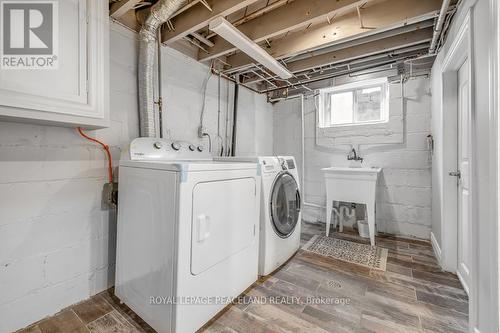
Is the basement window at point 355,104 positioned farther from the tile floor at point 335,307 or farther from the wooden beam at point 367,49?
the tile floor at point 335,307

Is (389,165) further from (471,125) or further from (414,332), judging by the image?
(414,332)

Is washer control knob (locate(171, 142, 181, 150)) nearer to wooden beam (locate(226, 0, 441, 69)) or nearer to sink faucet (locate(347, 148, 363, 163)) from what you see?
wooden beam (locate(226, 0, 441, 69))

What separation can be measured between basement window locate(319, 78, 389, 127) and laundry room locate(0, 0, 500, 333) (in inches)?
8.9

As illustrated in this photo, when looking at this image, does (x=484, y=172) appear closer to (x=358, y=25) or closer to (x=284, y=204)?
(x=284, y=204)

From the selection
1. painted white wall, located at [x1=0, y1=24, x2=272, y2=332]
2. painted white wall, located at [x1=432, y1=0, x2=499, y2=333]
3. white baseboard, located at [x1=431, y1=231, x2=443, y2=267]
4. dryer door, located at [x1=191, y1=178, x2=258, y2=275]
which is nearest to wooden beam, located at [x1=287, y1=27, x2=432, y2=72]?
painted white wall, located at [x1=432, y1=0, x2=499, y2=333]

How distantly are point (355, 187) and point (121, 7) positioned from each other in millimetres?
2745

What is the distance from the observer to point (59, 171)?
1.43 metres

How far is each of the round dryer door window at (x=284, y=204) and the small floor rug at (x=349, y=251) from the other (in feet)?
1.57

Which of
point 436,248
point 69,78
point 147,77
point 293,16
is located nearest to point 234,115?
point 147,77

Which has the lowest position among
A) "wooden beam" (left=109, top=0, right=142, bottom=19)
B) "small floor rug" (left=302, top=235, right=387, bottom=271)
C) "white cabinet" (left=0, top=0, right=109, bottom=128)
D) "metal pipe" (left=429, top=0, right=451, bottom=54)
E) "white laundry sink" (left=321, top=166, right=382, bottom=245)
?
"small floor rug" (left=302, top=235, right=387, bottom=271)

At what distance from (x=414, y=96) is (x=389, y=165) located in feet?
2.85

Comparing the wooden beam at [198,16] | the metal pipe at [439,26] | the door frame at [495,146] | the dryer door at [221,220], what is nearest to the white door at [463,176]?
the metal pipe at [439,26]

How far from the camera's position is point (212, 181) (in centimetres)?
129

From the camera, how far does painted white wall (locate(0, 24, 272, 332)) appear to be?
1258 millimetres
